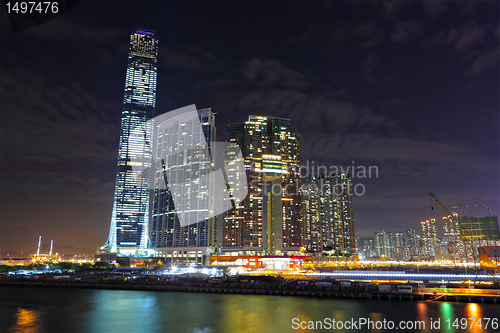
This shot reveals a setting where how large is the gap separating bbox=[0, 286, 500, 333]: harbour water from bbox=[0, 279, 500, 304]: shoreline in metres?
1.47

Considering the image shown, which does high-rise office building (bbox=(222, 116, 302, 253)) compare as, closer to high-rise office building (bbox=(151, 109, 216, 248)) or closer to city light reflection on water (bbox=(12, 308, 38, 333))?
high-rise office building (bbox=(151, 109, 216, 248))

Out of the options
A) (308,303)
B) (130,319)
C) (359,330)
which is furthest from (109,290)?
(359,330)

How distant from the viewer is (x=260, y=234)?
6043 inches

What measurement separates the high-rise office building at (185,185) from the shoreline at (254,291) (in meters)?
102

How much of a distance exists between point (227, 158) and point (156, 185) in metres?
59.4

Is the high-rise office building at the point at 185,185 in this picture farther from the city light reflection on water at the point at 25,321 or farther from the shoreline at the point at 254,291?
the city light reflection on water at the point at 25,321

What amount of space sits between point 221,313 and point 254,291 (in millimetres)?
16624

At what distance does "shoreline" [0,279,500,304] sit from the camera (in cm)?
4259

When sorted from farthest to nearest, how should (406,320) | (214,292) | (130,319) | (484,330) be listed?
(214,292), (130,319), (406,320), (484,330)

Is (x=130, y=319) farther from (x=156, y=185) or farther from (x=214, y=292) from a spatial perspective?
(x=156, y=185)

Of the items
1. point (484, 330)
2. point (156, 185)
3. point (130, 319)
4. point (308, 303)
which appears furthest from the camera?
point (156, 185)

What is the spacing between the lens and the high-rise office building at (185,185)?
6654 inches

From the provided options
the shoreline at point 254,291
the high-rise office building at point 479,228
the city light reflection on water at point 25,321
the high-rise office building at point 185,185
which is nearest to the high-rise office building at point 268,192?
the high-rise office building at point 185,185

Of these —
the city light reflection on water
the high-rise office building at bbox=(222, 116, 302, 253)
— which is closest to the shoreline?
the city light reflection on water
